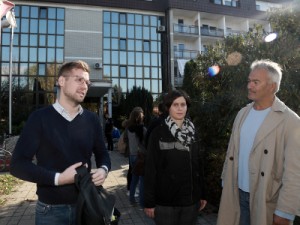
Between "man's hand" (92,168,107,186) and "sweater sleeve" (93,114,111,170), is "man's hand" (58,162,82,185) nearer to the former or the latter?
"man's hand" (92,168,107,186)

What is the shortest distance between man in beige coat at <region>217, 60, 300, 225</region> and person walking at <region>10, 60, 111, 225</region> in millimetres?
1230

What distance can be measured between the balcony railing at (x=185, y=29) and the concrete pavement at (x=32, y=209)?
2911 centimetres

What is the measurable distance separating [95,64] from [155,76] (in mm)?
6430

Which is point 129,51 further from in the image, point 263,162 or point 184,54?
point 263,162

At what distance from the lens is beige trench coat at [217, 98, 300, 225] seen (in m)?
2.38

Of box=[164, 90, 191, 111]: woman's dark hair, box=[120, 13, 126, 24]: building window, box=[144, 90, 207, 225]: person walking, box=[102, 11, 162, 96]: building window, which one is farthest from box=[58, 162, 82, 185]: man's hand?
box=[120, 13, 126, 24]: building window

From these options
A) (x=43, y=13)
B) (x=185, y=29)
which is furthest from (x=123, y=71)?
(x=43, y=13)

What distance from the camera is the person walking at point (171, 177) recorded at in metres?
2.94

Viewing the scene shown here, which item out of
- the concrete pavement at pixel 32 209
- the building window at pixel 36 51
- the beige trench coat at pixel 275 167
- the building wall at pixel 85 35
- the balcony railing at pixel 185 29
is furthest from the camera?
the balcony railing at pixel 185 29

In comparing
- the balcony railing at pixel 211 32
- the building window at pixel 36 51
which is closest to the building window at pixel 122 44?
the building window at pixel 36 51

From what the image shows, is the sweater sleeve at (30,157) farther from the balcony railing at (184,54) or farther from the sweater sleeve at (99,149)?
the balcony railing at (184,54)

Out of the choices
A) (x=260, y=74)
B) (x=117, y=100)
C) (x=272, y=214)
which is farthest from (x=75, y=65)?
(x=117, y=100)

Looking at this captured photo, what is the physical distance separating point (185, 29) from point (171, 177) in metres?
34.2

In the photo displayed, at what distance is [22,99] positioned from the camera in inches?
1186
